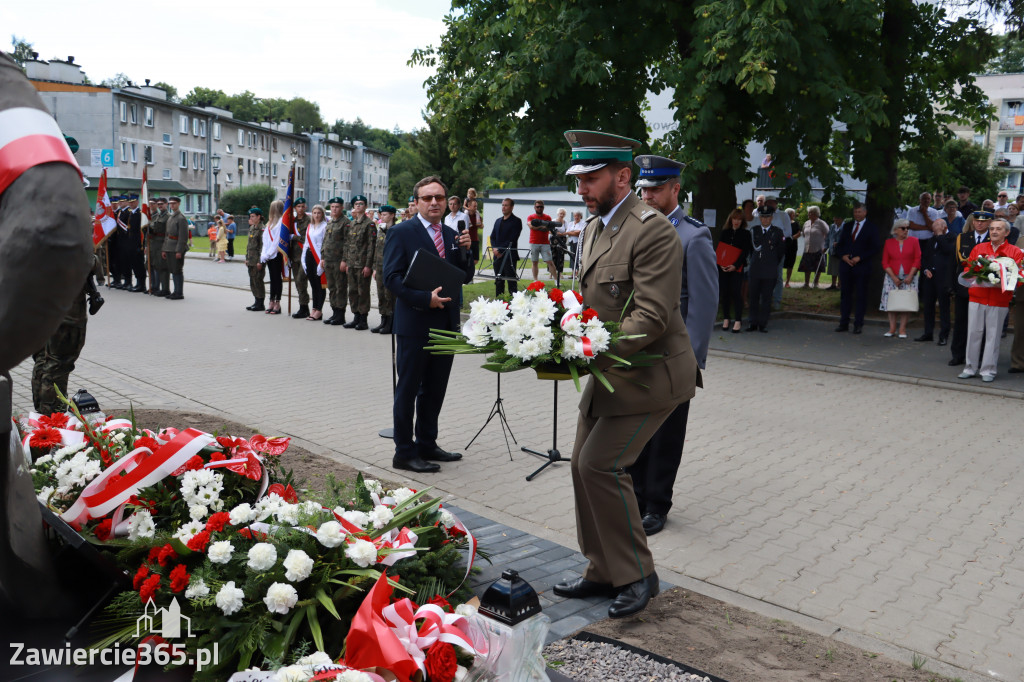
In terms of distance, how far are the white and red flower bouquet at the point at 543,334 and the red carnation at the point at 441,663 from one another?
1.29 metres

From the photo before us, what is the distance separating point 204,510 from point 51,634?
3.23 ft

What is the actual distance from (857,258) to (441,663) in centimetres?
1362

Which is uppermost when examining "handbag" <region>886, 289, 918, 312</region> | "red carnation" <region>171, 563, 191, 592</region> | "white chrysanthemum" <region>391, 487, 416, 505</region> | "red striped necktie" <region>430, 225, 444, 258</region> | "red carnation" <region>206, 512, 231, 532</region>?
"red striped necktie" <region>430, 225, 444, 258</region>

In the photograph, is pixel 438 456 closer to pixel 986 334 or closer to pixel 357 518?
pixel 357 518

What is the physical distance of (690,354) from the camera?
4.40 metres

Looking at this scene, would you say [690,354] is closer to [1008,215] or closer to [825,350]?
[825,350]

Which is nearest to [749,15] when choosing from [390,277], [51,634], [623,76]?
[623,76]

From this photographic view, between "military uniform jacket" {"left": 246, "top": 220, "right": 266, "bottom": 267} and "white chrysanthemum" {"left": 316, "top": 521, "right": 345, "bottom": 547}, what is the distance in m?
15.2

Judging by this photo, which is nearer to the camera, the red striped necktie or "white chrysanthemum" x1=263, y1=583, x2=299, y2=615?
"white chrysanthemum" x1=263, y1=583, x2=299, y2=615

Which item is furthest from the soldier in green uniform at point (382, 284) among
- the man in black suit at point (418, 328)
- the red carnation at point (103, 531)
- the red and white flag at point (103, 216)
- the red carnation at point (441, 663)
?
the red carnation at point (441, 663)

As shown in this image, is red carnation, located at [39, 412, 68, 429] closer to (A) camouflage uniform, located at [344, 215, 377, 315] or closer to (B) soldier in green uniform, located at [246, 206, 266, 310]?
(A) camouflage uniform, located at [344, 215, 377, 315]

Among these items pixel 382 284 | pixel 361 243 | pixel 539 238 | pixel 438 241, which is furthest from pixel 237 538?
pixel 539 238

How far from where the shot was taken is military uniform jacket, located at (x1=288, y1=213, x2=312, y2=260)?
1720 centimetres

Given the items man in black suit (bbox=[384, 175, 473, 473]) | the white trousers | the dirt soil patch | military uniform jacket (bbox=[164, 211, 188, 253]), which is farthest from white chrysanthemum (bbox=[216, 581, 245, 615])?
military uniform jacket (bbox=[164, 211, 188, 253])
